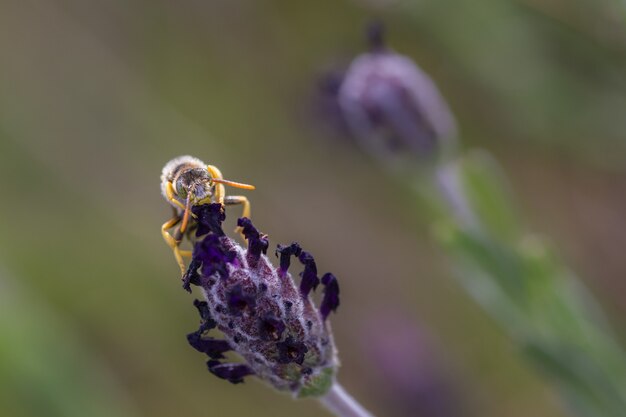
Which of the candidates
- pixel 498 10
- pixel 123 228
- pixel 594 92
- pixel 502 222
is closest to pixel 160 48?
pixel 123 228

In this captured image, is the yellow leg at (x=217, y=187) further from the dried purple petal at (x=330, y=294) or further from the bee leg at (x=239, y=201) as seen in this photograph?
the dried purple petal at (x=330, y=294)

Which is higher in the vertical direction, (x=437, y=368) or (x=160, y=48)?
(x=160, y=48)

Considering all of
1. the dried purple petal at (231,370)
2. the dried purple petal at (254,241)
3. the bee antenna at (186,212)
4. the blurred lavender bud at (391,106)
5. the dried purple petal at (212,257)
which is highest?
the blurred lavender bud at (391,106)

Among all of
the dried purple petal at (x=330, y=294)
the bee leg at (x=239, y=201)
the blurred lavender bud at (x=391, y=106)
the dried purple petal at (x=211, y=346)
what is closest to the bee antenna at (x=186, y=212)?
the bee leg at (x=239, y=201)

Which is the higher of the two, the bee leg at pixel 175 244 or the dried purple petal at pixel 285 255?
the dried purple petal at pixel 285 255

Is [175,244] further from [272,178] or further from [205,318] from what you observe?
[272,178]

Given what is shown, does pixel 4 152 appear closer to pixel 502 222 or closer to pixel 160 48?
pixel 160 48
